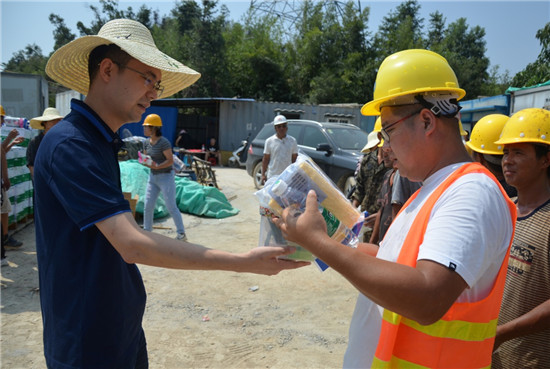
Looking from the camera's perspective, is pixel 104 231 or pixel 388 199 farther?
pixel 388 199

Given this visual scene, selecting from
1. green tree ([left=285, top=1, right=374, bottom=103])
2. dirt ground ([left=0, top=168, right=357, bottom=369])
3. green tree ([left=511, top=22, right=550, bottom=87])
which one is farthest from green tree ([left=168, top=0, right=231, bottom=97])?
dirt ground ([left=0, top=168, right=357, bottom=369])

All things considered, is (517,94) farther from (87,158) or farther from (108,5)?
(108,5)

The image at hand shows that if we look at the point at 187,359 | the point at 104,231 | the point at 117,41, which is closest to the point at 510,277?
the point at 104,231

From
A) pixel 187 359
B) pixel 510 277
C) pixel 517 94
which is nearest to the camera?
pixel 510 277

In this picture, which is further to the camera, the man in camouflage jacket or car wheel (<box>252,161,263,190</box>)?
car wheel (<box>252,161,263,190</box>)

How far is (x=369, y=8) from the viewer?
33.9 m

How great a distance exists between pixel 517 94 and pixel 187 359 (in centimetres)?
958

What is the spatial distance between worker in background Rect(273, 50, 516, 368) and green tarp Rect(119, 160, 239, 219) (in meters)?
7.64

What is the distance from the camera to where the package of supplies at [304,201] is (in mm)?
1442

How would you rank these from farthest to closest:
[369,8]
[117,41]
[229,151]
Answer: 1. [369,8]
2. [229,151]
3. [117,41]

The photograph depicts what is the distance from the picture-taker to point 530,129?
7.15 ft

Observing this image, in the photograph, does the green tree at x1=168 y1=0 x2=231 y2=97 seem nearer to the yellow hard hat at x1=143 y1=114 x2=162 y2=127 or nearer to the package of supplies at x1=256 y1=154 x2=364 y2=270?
the yellow hard hat at x1=143 y1=114 x2=162 y2=127

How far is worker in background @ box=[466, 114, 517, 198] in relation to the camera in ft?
9.57

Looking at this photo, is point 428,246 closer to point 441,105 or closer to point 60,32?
point 441,105
